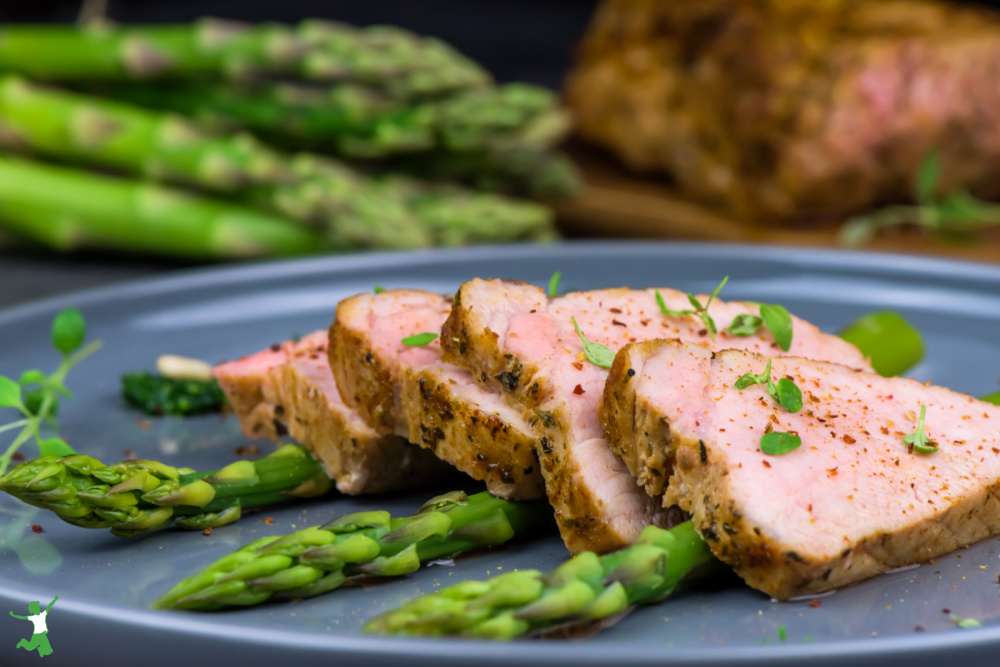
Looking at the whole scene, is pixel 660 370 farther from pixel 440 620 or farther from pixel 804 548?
pixel 440 620

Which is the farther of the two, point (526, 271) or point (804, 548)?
point (526, 271)

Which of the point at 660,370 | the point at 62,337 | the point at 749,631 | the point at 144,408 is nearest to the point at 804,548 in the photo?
the point at 749,631

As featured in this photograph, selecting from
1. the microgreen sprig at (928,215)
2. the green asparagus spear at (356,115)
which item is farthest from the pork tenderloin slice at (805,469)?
the green asparagus spear at (356,115)

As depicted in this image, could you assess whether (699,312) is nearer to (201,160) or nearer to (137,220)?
(201,160)

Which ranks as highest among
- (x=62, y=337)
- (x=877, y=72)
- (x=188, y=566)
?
(x=877, y=72)

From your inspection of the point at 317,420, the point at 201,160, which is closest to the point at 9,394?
the point at 317,420

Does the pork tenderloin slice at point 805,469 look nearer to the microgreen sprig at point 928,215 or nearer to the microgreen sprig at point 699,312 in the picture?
the microgreen sprig at point 699,312
